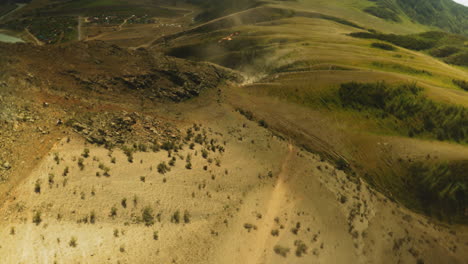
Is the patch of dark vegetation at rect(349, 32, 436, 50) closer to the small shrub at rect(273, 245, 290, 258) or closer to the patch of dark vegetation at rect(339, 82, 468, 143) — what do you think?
the patch of dark vegetation at rect(339, 82, 468, 143)

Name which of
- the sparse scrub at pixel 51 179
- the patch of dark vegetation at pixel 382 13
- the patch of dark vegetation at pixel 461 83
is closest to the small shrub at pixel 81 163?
the sparse scrub at pixel 51 179

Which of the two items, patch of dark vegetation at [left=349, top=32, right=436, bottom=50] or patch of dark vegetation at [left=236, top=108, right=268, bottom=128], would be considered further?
patch of dark vegetation at [left=349, top=32, right=436, bottom=50]

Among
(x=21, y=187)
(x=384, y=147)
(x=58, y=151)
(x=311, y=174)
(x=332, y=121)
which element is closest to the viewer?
(x=21, y=187)

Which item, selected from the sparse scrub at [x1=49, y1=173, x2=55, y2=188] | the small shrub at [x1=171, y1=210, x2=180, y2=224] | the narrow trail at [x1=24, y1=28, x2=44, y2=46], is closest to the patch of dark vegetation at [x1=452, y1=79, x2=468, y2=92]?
the small shrub at [x1=171, y1=210, x2=180, y2=224]

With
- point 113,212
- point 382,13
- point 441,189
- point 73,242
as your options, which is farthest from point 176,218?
point 382,13

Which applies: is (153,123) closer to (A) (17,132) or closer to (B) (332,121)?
(A) (17,132)

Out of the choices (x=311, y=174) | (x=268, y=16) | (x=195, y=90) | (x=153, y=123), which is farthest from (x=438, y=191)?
(x=268, y=16)

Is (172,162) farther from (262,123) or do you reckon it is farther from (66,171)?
(262,123)
